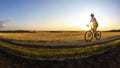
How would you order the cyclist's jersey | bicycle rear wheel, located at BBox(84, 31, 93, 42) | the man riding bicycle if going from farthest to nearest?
the cyclist's jersey
the man riding bicycle
bicycle rear wheel, located at BBox(84, 31, 93, 42)

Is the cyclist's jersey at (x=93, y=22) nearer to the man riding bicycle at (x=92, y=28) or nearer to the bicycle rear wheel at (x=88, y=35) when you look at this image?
the man riding bicycle at (x=92, y=28)

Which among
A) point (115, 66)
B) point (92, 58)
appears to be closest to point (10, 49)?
point (92, 58)

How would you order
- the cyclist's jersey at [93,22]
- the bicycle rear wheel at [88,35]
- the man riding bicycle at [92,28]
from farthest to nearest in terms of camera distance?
the cyclist's jersey at [93,22], the man riding bicycle at [92,28], the bicycle rear wheel at [88,35]

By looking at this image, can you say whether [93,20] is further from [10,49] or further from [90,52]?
[10,49]

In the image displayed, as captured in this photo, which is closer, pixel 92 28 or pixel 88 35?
pixel 88 35

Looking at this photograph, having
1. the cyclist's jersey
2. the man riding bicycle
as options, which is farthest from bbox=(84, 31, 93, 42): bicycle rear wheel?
the cyclist's jersey

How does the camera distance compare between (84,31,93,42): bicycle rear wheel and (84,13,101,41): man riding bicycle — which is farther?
(84,13,101,41): man riding bicycle

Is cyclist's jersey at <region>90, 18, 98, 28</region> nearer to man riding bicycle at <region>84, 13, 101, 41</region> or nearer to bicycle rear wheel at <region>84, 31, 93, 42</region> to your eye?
man riding bicycle at <region>84, 13, 101, 41</region>

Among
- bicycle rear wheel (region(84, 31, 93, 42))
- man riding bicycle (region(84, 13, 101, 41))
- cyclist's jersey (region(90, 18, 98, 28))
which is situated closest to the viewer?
bicycle rear wheel (region(84, 31, 93, 42))

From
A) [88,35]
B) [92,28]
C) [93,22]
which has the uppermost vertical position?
[93,22]

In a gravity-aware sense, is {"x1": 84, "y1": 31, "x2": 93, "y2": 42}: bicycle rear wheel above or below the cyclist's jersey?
below

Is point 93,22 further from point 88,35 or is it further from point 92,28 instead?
point 88,35

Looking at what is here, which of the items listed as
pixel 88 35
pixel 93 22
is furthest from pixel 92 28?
pixel 88 35

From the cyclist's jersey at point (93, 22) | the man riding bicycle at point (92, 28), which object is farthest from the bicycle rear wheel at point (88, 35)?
the cyclist's jersey at point (93, 22)
